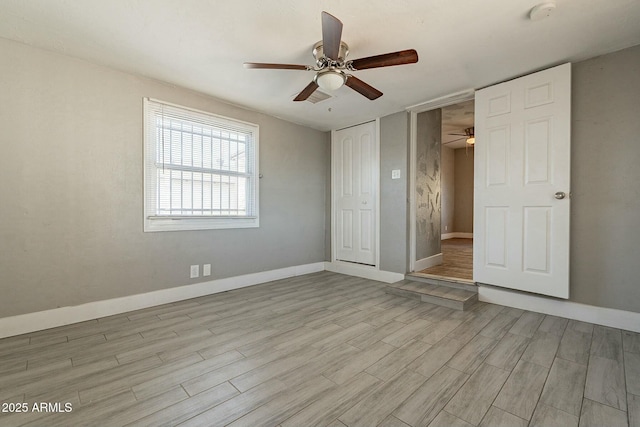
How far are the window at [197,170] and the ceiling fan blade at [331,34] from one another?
2.00 meters

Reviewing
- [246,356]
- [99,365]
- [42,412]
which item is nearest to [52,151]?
[99,365]

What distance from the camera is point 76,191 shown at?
2488 millimetres

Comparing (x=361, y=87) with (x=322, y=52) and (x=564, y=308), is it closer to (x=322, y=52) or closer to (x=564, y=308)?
(x=322, y=52)

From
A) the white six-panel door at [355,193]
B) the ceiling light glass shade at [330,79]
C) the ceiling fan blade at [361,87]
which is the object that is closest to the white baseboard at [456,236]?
the white six-panel door at [355,193]

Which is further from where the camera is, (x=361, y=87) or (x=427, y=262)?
(x=427, y=262)

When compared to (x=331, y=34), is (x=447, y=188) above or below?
below

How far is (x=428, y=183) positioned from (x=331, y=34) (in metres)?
3.10

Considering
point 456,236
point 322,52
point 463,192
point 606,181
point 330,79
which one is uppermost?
point 322,52

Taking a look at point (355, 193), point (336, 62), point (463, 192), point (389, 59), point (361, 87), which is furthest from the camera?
point (463, 192)

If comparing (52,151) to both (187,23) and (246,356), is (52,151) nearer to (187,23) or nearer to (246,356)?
(187,23)

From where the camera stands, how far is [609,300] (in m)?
2.37

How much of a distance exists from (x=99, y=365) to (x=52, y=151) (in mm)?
1913

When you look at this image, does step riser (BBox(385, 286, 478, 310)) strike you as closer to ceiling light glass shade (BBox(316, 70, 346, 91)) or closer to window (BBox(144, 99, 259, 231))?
window (BBox(144, 99, 259, 231))

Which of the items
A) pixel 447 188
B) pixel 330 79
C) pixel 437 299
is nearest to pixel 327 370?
pixel 437 299
